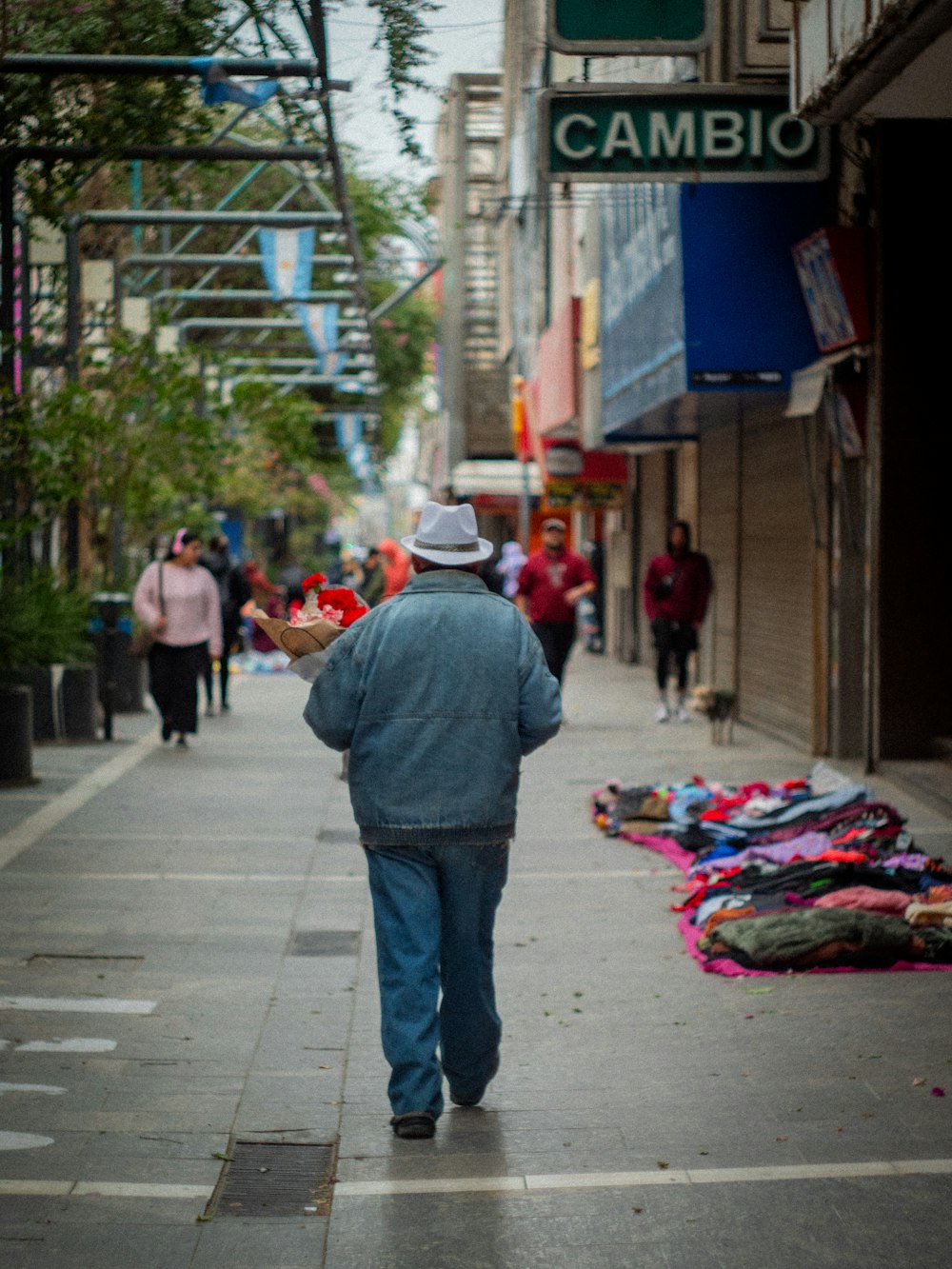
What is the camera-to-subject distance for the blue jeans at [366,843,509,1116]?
5.02 m

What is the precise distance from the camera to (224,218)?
647 inches

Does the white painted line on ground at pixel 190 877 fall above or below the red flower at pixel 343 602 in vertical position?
below

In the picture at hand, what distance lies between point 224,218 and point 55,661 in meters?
4.52

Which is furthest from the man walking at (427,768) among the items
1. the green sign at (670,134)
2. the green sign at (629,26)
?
the green sign at (670,134)

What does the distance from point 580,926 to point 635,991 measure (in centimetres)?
120

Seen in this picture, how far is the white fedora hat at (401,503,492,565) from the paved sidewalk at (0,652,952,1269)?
5.47 ft

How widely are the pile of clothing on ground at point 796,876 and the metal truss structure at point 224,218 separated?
4426 mm

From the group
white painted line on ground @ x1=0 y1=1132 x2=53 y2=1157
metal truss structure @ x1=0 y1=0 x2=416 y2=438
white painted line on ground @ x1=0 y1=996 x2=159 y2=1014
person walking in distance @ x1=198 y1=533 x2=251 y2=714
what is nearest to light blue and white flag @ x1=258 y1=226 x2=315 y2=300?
metal truss structure @ x1=0 y1=0 x2=416 y2=438

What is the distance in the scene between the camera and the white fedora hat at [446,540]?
5.22 metres

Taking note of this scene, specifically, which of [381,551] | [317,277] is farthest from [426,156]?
[317,277]

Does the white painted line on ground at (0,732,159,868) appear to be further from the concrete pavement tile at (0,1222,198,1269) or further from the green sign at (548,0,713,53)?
the green sign at (548,0,713,53)

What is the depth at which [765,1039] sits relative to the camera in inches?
237

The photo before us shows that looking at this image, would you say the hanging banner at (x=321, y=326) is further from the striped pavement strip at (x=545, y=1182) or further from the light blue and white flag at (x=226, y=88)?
the striped pavement strip at (x=545, y=1182)

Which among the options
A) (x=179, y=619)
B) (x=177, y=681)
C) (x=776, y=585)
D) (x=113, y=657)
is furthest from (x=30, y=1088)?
(x=113, y=657)
